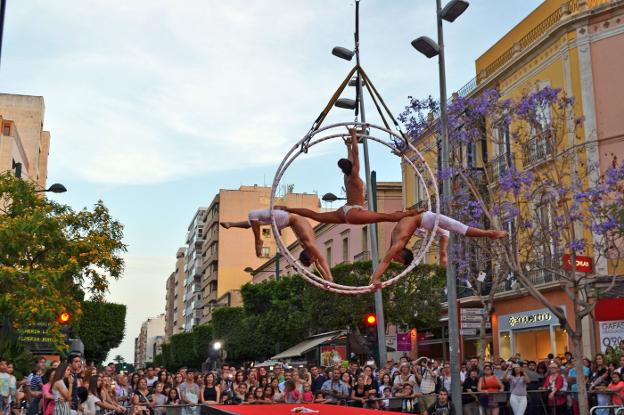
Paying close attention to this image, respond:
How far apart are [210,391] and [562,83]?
17.7 m

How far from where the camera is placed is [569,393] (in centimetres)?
1736

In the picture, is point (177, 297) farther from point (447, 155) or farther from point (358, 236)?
point (447, 155)

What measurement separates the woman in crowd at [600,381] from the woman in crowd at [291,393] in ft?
22.5

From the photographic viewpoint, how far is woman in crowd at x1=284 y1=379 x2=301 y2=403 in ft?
61.4

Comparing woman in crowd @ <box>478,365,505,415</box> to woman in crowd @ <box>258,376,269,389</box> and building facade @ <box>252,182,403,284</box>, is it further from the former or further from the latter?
building facade @ <box>252,182,403,284</box>

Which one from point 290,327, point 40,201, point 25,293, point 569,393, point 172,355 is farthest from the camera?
point 172,355

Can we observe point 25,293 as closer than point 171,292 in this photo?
Yes

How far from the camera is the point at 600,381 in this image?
55.1ft

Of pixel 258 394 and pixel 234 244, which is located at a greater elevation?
pixel 234 244

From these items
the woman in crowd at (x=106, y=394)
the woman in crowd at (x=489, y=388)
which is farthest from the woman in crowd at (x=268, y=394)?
the woman in crowd at (x=489, y=388)

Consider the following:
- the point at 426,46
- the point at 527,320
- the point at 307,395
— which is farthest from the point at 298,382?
the point at 527,320

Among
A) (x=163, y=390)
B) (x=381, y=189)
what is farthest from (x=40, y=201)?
(x=381, y=189)

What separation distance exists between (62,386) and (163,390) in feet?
16.3

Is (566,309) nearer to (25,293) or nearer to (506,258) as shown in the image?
(506,258)
